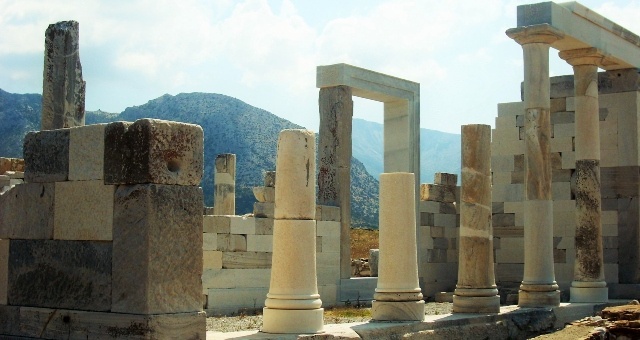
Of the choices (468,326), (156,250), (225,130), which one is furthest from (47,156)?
(225,130)

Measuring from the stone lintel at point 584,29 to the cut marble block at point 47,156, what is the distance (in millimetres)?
9613

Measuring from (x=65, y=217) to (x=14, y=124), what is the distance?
80.6 meters

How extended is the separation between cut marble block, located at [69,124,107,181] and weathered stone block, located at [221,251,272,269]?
8.06 metres

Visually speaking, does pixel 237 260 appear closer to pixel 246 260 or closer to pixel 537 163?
pixel 246 260

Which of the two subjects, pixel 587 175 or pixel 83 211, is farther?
pixel 587 175

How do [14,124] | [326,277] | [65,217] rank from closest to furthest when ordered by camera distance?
Answer: [65,217]
[326,277]
[14,124]

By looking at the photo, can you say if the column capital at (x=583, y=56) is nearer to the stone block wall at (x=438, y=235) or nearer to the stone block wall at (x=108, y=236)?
the stone block wall at (x=438, y=235)

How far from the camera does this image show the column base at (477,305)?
1462cm

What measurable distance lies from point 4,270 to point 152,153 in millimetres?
2689

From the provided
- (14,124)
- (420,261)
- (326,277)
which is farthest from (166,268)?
(14,124)

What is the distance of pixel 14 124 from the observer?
86.0 metres

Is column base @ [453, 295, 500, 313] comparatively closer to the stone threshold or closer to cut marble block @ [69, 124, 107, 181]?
the stone threshold

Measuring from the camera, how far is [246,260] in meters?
18.0

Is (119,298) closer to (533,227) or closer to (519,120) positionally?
(533,227)
